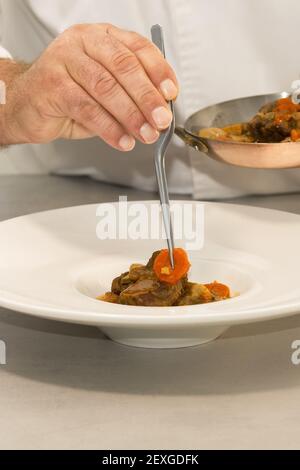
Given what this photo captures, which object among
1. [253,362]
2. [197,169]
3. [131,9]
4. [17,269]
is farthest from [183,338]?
[131,9]

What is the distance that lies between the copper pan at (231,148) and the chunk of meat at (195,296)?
215 mm

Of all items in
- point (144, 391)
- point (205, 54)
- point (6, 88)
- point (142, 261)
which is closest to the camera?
point (144, 391)

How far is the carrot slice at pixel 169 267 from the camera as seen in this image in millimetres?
974

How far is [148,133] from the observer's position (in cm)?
100

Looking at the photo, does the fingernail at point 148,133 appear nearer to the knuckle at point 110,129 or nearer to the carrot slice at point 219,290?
the knuckle at point 110,129

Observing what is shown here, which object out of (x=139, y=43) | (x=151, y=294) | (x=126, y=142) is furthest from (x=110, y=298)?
(x=139, y=43)

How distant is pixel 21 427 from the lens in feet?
2.64

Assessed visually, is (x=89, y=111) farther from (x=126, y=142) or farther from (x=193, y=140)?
(x=193, y=140)

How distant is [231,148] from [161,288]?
10.0 inches

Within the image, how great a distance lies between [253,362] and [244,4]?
734 mm
